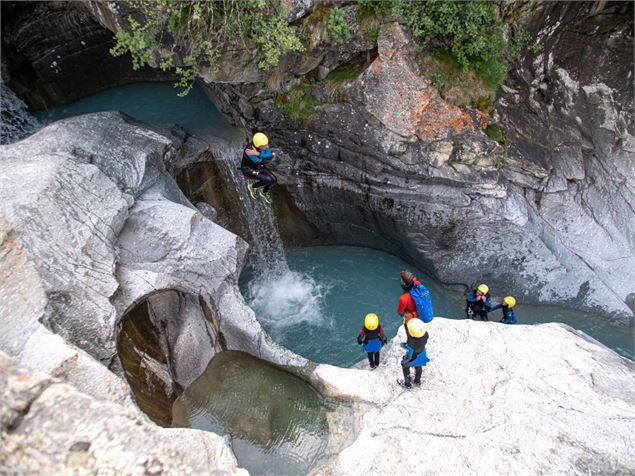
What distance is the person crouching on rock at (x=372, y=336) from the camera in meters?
8.41

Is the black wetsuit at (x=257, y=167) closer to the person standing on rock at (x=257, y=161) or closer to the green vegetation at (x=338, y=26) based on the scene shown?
the person standing on rock at (x=257, y=161)

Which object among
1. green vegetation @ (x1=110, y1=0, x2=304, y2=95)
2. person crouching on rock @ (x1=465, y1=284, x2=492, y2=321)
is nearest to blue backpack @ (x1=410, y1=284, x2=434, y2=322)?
person crouching on rock @ (x1=465, y1=284, x2=492, y2=321)

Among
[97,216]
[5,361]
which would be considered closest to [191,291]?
[97,216]

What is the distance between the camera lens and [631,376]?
8.29m

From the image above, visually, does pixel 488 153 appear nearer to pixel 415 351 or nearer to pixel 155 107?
pixel 415 351

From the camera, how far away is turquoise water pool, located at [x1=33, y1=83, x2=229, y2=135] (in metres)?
13.5

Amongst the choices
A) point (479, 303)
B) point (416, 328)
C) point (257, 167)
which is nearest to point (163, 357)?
point (257, 167)

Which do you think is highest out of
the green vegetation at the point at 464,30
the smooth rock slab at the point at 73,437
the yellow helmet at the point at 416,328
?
the green vegetation at the point at 464,30

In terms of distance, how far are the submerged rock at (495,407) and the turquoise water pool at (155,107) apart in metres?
7.94

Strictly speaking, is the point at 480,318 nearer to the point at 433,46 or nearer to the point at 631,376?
the point at 631,376

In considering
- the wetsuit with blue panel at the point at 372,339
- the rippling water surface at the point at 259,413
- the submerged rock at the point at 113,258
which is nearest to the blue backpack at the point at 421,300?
the wetsuit with blue panel at the point at 372,339

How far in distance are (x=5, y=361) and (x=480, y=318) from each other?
31.9ft

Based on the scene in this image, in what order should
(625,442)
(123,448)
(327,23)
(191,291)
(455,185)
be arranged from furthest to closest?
(455,185), (327,23), (191,291), (625,442), (123,448)

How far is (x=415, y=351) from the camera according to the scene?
24.1ft
